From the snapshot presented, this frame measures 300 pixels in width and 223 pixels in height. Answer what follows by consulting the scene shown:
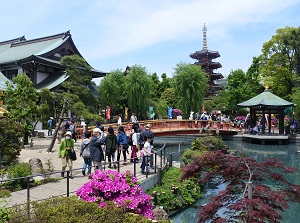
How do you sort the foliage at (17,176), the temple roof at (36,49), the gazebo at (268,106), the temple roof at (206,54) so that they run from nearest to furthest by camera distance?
1. the foliage at (17,176)
2. the gazebo at (268,106)
3. the temple roof at (36,49)
4. the temple roof at (206,54)

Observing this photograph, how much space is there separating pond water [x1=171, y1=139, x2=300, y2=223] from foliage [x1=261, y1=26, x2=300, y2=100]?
1117cm

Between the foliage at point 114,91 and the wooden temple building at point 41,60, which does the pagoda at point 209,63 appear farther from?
the wooden temple building at point 41,60

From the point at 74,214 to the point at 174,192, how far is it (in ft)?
19.8

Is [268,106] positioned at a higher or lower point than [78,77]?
lower

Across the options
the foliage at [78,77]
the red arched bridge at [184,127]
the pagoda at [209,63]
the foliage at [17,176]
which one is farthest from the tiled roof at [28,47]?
the pagoda at [209,63]

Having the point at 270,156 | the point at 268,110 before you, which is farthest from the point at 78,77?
the point at 268,110

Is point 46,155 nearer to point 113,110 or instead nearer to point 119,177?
point 119,177

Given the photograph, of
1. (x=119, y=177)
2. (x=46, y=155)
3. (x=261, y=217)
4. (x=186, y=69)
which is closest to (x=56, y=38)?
(x=186, y=69)

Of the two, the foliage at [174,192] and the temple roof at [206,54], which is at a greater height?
the temple roof at [206,54]

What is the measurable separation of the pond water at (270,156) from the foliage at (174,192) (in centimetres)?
26

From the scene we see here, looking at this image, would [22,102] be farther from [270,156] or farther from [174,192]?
[270,156]

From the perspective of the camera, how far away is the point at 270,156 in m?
23.0

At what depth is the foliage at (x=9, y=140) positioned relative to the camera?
11258mm

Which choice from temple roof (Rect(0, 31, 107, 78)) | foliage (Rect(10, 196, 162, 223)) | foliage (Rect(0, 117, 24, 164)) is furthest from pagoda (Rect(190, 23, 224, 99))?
foliage (Rect(10, 196, 162, 223))
